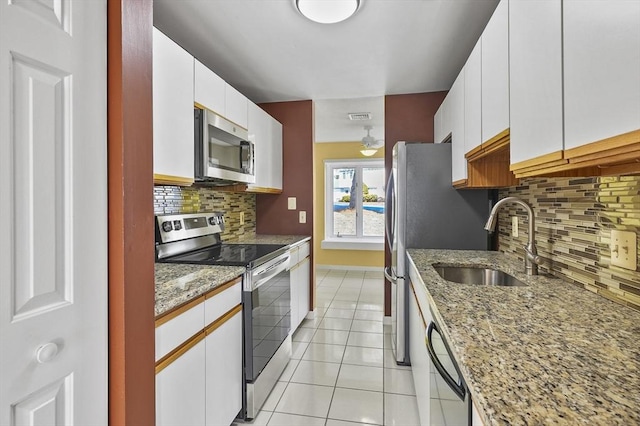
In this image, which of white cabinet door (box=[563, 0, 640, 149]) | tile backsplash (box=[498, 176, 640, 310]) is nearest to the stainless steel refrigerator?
tile backsplash (box=[498, 176, 640, 310])

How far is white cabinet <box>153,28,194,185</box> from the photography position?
1.61 metres

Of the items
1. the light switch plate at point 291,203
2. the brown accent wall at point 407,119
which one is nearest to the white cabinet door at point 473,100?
the brown accent wall at point 407,119

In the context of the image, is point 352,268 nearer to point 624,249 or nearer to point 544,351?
point 624,249

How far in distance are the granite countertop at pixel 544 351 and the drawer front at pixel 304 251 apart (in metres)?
1.88

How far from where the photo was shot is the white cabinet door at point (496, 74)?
132cm

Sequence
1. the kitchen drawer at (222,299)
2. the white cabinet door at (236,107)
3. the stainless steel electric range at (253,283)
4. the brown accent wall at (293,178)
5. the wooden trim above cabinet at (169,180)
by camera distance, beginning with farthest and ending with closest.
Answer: the brown accent wall at (293,178)
the white cabinet door at (236,107)
the stainless steel electric range at (253,283)
the wooden trim above cabinet at (169,180)
the kitchen drawer at (222,299)

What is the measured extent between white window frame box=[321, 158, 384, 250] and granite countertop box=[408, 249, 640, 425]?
175 inches

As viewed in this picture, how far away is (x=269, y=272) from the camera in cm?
212

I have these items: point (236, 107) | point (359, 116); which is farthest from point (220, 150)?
point (359, 116)

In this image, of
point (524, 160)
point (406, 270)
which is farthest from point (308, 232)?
point (524, 160)

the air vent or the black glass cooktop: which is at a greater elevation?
the air vent

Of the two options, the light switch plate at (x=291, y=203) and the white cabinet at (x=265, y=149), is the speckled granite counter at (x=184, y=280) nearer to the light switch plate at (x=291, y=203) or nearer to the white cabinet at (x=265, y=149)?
the white cabinet at (x=265, y=149)
